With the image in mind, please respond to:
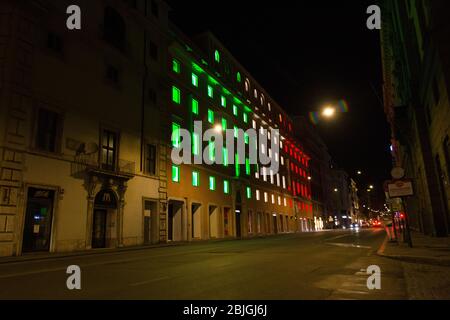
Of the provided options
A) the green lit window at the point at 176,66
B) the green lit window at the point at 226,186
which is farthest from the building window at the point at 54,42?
the green lit window at the point at 226,186

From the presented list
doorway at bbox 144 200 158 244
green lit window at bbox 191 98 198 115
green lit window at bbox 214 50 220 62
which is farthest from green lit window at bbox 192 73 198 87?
doorway at bbox 144 200 158 244

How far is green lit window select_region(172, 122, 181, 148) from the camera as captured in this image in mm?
31666

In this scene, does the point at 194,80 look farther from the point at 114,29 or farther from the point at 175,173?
the point at 114,29

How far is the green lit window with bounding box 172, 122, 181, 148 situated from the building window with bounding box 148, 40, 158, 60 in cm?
605

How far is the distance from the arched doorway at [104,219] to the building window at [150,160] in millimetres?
4341

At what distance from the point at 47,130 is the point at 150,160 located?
9.37m

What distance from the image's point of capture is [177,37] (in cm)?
3381

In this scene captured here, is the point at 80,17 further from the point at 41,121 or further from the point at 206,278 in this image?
the point at 206,278

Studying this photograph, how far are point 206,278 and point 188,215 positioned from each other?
24357 mm

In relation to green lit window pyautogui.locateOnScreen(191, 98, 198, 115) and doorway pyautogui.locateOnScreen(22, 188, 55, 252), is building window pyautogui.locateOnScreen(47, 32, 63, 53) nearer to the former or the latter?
doorway pyautogui.locateOnScreen(22, 188, 55, 252)

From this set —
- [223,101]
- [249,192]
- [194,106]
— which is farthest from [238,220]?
[194,106]

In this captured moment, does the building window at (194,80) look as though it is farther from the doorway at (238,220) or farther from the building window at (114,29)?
the doorway at (238,220)

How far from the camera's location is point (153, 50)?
30547 millimetres
